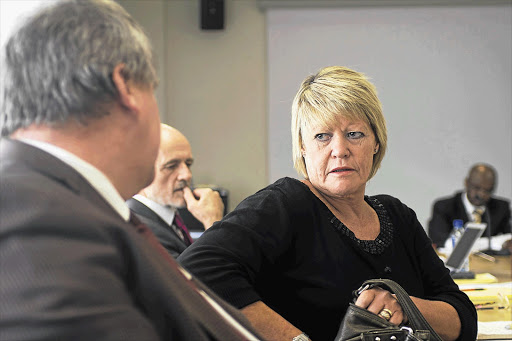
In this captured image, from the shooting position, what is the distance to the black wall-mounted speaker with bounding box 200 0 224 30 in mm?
6656

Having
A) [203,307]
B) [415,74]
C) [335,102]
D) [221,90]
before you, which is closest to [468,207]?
[415,74]

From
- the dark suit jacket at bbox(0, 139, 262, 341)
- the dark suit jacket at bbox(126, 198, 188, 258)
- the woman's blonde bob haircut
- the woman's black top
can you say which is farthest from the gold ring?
the dark suit jacket at bbox(126, 198, 188, 258)

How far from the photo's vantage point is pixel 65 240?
729 mm

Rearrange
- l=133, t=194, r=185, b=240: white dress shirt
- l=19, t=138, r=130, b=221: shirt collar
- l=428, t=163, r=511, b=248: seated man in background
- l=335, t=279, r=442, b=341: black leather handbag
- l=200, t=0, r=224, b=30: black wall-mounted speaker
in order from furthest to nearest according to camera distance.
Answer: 1. l=200, t=0, r=224, b=30: black wall-mounted speaker
2. l=428, t=163, r=511, b=248: seated man in background
3. l=133, t=194, r=185, b=240: white dress shirt
4. l=335, t=279, r=442, b=341: black leather handbag
5. l=19, t=138, r=130, b=221: shirt collar

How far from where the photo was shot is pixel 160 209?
9.82 feet

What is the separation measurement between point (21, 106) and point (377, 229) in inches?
50.5

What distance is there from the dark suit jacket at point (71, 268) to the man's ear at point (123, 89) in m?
0.12

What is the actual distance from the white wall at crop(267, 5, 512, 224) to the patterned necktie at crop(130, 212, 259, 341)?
6072mm

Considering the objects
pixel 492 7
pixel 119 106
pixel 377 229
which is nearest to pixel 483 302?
pixel 377 229

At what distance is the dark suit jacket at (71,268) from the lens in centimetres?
68

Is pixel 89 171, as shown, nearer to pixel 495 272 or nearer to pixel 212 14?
pixel 495 272

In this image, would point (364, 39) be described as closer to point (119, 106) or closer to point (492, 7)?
point (492, 7)

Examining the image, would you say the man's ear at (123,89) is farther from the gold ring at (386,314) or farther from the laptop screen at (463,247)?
the laptop screen at (463,247)

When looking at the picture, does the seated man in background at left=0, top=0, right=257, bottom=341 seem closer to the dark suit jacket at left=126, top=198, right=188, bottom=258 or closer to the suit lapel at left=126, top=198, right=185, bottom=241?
the dark suit jacket at left=126, top=198, right=188, bottom=258
